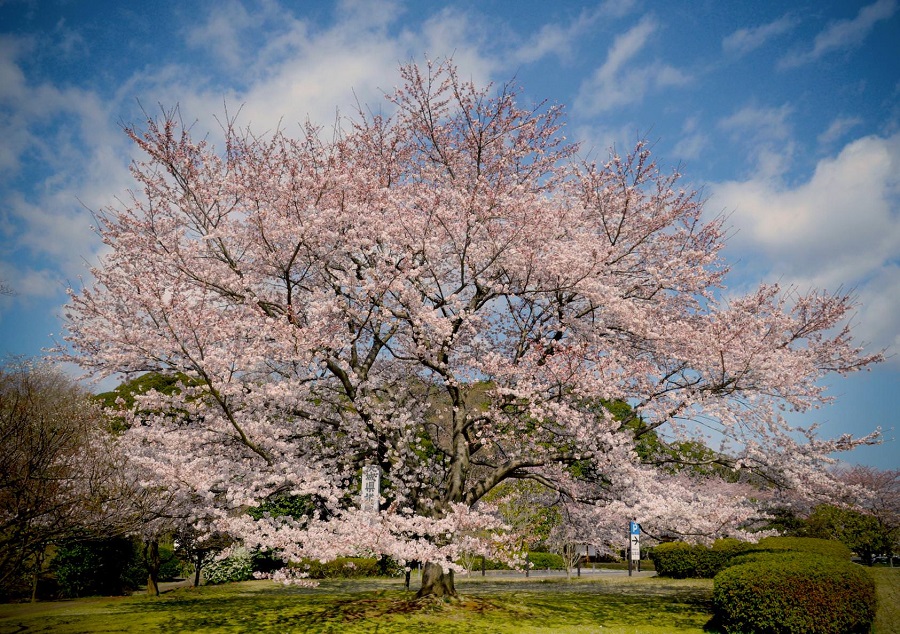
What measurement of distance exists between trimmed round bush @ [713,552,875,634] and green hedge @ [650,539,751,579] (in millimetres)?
12485

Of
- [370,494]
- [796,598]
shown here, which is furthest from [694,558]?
[370,494]

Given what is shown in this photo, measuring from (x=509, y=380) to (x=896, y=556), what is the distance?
37105mm

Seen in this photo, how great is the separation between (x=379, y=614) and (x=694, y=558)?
17.4 metres

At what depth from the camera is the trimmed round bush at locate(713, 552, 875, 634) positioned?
32.9 feet

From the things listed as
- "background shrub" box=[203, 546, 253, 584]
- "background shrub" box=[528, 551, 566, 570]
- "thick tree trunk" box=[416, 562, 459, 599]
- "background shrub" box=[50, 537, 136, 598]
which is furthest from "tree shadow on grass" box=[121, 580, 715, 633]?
"background shrub" box=[528, 551, 566, 570]

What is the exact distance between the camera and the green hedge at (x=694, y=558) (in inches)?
890

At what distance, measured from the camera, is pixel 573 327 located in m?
13.6

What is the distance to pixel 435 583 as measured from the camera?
1234 centimetres

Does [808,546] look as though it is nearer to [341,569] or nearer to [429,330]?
[429,330]

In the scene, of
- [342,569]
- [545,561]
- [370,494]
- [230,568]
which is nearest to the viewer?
[370,494]

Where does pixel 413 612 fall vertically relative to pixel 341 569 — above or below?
above

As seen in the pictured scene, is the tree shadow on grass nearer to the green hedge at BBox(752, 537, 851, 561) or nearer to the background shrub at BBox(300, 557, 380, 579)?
the green hedge at BBox(752, 537, 851, 561)

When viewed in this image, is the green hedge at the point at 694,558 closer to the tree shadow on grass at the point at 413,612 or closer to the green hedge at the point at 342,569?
the tree shadow on grass at the point at 413,612

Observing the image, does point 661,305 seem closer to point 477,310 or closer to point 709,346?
point 709,346
